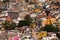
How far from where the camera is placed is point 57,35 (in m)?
14.9

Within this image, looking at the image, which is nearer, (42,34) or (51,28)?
(42,34)

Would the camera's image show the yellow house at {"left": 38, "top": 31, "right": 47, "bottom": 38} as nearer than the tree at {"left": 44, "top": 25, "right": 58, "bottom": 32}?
Yes

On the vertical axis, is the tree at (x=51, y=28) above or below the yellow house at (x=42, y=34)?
below

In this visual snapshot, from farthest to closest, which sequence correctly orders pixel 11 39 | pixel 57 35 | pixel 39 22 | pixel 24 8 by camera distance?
pixel 24 8 → pixel 39 22 → pixel 57 35 → pixel 11 39

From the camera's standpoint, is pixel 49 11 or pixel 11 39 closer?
pixel 11 39

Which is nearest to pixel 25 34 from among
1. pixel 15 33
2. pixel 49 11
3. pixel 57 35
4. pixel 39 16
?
pixel 15 33

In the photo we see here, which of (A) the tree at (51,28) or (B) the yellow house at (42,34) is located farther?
(A) the tree at (51,28)

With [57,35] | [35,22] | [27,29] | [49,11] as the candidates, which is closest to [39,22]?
[35,22]

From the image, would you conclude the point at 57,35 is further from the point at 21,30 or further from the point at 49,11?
the point at 49,11

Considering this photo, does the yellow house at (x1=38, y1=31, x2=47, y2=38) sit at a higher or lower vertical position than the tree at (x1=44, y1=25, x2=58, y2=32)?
higher

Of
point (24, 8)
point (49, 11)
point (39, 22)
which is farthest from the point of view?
point (24, 8)

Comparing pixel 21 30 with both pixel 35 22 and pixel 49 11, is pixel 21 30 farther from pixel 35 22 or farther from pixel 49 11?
pixel 49 11

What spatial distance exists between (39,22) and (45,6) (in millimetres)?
8282

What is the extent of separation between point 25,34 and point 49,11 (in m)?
9.37
